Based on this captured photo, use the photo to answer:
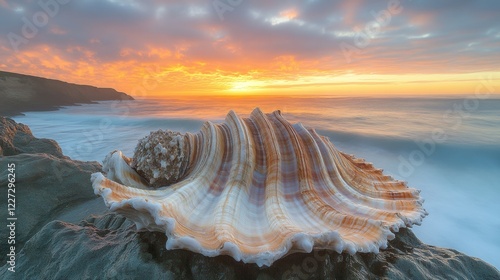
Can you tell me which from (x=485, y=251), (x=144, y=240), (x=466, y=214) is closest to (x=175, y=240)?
(x=144, y=240)

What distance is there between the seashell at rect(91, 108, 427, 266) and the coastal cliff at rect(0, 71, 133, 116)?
2904cm

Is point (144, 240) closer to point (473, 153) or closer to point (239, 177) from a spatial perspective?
point (239, 177)

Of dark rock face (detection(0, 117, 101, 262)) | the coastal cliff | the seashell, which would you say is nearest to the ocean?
the seashell

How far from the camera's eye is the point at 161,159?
2.53 meters

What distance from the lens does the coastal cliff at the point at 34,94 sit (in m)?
26.3

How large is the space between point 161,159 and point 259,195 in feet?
3.26

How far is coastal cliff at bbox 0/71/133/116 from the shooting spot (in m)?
26.3

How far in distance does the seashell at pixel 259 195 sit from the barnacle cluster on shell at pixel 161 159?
1 cm

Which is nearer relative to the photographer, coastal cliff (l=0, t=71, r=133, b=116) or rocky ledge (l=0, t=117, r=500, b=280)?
rocky ledge (l=0, t=117, r=500, b=280)

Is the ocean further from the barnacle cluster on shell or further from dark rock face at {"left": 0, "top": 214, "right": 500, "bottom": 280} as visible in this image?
the barnacle cluster on shell

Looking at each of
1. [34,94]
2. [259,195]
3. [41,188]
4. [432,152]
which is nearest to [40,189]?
[41,188]

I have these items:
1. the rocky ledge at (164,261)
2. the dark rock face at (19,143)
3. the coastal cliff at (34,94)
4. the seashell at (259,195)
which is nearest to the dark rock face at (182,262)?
the rocky ledge at (164,261)

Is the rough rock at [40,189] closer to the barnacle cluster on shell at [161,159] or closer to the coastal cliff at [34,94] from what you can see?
the barnacle cluster on shell at [161,159]

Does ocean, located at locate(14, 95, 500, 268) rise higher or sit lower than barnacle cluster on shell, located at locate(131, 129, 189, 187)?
lower
